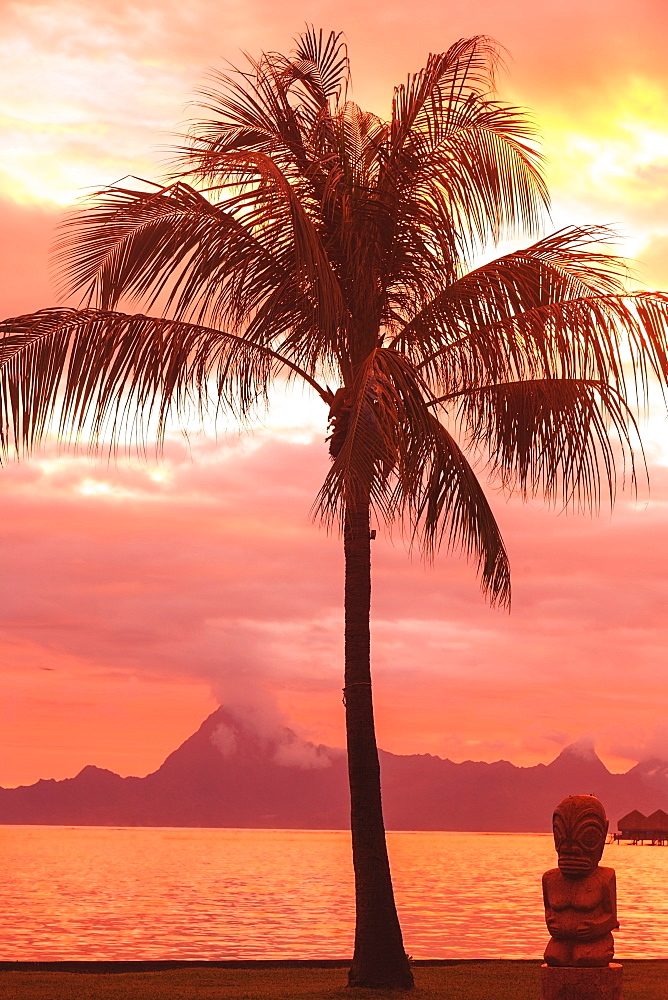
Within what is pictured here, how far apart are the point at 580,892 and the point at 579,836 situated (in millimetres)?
441

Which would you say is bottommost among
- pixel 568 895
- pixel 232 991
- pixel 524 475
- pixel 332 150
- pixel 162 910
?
pixel 162 910

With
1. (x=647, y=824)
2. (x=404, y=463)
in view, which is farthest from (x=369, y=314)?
(x=647, y=824)

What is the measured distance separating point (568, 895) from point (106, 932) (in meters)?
19.6

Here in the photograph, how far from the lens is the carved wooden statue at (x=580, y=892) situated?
10.7 m

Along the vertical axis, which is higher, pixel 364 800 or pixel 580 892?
pixel 364 800

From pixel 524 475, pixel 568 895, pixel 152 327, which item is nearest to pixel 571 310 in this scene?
pixel 524 475

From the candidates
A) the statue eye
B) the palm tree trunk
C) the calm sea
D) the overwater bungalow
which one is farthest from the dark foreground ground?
the overwater bungalow

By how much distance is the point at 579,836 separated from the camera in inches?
430

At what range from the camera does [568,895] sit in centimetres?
1088

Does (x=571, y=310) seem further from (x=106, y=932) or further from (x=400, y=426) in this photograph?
(x=106, y=932)

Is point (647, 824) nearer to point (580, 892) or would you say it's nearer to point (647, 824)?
point (647, 824)

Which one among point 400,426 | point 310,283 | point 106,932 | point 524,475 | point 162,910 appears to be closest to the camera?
point 400,426

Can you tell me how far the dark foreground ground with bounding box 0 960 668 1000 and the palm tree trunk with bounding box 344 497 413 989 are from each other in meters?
0.31

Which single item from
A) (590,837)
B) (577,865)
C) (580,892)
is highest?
(590,837)
